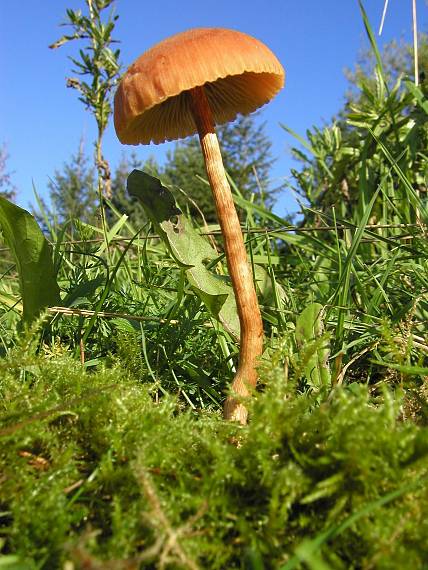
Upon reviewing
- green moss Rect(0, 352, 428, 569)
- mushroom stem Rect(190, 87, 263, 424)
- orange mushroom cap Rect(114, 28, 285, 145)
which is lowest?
green moss Rect(0, 352, 428, 569)

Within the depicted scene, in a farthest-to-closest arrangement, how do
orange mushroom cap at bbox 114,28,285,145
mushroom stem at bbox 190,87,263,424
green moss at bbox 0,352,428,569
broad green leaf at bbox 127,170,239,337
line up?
broad green leaf at bbox 127,170,239,337, mushroom stem at bbox 190,87,263,424, orange mushroom cap at bbox 114,28,285,145, green moss at bbox 0,352,428,569

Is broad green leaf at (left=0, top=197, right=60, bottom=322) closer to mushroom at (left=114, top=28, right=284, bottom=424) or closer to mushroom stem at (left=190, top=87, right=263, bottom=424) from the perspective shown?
mushroom at (left=114, top=28, right=284, bottom=424)

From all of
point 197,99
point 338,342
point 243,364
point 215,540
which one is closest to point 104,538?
point 215,540

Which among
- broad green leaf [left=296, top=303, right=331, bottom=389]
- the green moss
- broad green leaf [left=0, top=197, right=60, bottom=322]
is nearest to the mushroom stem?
broad green leaf [left=296, top=303, right=331, bottom=389]

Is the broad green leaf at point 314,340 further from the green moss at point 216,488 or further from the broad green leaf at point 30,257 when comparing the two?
the broad green leaf at point 30,257

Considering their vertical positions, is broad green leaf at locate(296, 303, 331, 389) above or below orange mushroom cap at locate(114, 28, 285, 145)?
below

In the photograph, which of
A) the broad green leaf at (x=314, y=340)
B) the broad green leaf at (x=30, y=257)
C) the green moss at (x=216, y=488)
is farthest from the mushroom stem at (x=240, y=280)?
the broad green leaf at (x=30, y=257)
